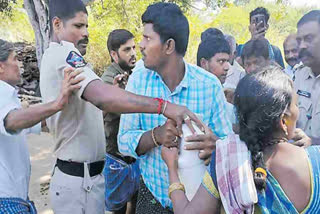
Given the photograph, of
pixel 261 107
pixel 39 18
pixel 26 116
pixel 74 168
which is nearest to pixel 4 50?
pixel 26 116

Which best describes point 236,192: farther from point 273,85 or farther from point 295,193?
point 273,85

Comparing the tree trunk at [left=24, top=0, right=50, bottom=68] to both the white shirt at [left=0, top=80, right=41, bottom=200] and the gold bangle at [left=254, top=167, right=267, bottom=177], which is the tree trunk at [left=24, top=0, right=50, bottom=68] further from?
the gold bangle at [left=254, top=167, right=267, bottom=177]

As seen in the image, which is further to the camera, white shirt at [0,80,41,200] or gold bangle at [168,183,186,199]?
white shirt at [0,80,41,200]

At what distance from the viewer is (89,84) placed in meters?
1.66

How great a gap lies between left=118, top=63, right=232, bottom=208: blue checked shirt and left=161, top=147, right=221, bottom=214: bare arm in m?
0.24

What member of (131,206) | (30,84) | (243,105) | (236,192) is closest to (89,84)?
(243,105)

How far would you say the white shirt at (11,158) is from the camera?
1.63m

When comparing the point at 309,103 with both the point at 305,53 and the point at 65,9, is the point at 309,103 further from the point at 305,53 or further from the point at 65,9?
the point at 65,9

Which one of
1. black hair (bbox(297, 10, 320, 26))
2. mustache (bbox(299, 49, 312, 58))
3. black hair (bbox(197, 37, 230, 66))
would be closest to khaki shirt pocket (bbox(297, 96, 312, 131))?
mustache (bbox(299, 49, 312, 58))

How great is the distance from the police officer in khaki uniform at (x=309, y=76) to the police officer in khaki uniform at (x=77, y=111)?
127 cm

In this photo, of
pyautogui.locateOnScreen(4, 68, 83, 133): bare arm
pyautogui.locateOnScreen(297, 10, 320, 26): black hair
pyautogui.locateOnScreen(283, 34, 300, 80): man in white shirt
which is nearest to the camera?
pyautogui.locateOnScreen(4, 68, 83, 133): bare arm

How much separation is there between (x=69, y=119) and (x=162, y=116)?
54cm

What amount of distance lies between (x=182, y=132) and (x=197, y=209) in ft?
1.21

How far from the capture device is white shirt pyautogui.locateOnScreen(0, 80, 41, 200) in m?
1.63
